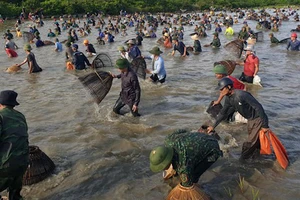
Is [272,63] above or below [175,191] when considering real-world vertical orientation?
below

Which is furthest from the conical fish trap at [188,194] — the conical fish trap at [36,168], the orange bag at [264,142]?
the conical fish trap at [36,168]

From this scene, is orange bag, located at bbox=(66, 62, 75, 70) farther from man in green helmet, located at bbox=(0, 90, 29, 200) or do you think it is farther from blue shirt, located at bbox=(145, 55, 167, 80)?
man in green helmet, located at bbox=(0, 90, 29, 200)

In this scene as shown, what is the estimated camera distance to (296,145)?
6742 millimetres

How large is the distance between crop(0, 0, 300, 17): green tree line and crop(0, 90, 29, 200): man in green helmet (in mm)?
44367

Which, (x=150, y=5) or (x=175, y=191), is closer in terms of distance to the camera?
(x=175, y=191)

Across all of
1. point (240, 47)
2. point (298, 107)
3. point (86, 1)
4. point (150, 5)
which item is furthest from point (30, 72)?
point (150, 5)

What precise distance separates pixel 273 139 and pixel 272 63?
11.0 m

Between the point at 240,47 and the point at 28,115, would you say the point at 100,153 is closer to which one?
the point at 28,115

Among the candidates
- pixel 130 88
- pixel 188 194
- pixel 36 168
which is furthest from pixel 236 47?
pixel 188 194

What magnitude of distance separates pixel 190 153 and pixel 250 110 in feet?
6.14

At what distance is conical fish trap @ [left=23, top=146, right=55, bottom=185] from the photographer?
530cm

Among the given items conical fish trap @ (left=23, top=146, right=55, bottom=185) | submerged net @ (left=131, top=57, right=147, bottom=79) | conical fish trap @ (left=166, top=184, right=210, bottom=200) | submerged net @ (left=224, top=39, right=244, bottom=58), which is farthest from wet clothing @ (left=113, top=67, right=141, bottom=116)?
submerged net @ (left=224, top=39, right=244, bottom=58)

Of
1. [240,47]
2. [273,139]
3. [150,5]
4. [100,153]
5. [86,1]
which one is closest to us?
[273,139]

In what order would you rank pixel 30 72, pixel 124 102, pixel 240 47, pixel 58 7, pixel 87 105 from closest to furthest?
pixel 124 102, pixel 87 105, pixel 30 72, pixel 240 47, pixel 58 7
